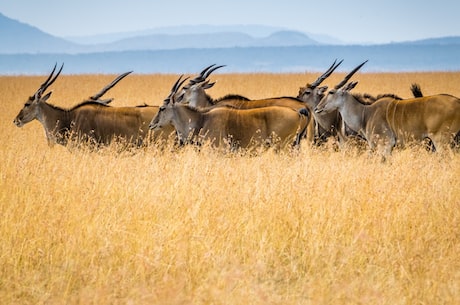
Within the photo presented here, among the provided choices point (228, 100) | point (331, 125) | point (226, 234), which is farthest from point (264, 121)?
point (226, 234)

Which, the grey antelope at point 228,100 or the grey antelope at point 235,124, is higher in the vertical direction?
the grey antelope at point 228,100

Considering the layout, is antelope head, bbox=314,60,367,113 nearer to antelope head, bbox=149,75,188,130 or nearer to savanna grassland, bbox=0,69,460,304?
antelope head, bbox=149,75,188,130

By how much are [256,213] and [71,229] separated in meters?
1.56

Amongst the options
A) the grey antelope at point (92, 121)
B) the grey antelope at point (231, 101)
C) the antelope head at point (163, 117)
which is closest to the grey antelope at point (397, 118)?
the grey antelope at point (231, 101)

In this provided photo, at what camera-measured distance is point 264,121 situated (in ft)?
34.0

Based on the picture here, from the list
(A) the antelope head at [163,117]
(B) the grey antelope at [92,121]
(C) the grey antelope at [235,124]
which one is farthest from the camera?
(B) the grey antelope at [92,121]

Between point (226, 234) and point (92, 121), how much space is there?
602 centimetres

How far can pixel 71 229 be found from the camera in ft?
19.5

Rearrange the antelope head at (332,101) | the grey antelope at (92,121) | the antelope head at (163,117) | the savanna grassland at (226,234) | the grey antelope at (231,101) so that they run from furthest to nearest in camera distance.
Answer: the antelope head at (332,101), the grey antelope at (92,121), the grey antelope at (231,101), the antelope head at (163,117), the savanna grassland at (226,234)

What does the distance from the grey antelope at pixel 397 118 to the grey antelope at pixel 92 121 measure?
268 centimetres

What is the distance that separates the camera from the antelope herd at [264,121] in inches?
408

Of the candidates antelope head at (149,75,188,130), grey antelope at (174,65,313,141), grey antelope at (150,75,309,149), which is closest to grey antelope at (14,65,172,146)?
antelope head at (149,75,188,130)

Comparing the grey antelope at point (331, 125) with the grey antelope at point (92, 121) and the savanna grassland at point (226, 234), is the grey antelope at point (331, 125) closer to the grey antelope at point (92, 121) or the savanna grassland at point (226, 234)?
the grey antelope at point (92, 121)

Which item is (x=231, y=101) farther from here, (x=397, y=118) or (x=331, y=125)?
(x=397, y=118)
